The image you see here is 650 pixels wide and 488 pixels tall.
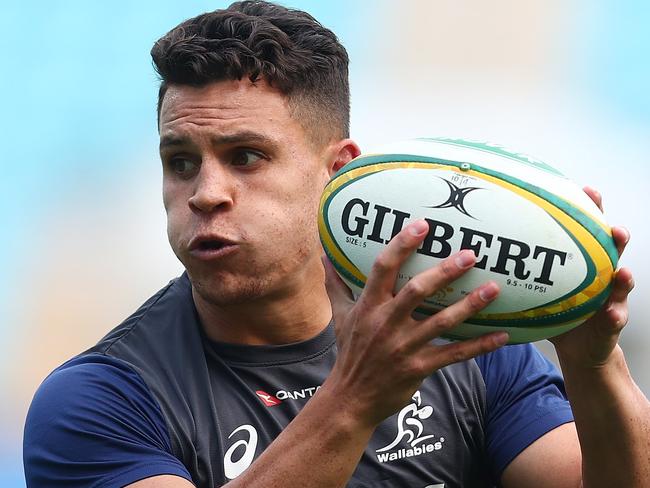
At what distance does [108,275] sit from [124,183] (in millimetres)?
1115

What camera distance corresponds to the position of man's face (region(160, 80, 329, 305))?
3.34m

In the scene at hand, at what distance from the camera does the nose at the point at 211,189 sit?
3307mm

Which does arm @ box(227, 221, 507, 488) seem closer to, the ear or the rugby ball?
the rugby ball

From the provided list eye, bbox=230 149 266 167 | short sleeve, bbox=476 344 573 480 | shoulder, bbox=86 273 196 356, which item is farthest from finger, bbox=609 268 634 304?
shoulder, bbox=86 273 196 356

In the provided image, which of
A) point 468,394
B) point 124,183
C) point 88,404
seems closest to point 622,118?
point 124,183

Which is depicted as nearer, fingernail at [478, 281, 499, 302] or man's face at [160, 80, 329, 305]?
fingernail at [478, 281, 499, 302]

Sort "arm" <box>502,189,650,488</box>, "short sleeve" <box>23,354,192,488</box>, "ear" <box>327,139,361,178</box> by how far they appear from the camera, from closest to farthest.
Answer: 1. "arm" <box>502,189,650,488</box>
2. "short sleeve" <box>23,354,192,488</box>
3. "ear" <box>327,139,361,178</box>

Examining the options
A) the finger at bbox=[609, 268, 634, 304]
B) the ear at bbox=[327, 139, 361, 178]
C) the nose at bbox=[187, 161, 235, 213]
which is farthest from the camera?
the ear at bbox=[327, 139, 361, 178]

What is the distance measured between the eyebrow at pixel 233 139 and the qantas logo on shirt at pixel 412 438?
1.00 m

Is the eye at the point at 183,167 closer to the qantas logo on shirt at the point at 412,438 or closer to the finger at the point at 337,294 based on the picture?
the finger at the point at 337,294

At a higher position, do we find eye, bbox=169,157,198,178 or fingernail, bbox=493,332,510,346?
eye, bbox=169,157,198,178

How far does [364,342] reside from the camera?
104 inches

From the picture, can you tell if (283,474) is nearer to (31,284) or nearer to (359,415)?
(359,415)

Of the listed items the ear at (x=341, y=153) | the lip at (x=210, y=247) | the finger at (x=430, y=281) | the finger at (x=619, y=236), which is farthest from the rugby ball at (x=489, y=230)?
the ear at (x=341, y=153)
